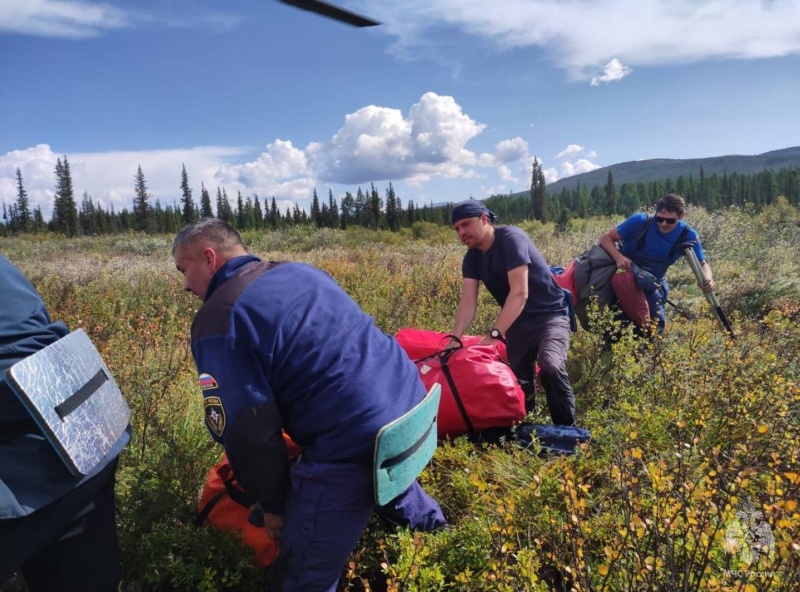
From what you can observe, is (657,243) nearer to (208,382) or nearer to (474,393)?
(474,393)

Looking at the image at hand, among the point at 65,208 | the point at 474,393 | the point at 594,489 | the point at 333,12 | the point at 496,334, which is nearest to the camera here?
the point at 333,12

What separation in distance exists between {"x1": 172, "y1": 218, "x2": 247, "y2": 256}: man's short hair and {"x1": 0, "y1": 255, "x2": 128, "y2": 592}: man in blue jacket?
580 millimetres

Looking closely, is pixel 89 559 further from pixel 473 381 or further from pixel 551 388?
pixel 551 388

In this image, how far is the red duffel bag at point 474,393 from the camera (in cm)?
313

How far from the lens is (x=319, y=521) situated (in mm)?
1934

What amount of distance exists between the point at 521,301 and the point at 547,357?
430 mm

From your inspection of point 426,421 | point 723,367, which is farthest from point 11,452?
point 723,367

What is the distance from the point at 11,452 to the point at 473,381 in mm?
2303

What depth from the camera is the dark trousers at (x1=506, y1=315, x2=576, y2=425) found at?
344cm

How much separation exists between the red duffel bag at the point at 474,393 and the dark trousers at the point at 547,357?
359 mm

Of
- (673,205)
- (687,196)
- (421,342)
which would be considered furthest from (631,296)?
(687,196)

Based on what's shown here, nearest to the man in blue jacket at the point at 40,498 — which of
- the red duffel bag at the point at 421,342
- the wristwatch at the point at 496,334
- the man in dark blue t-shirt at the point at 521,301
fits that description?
the red duffel bag at the point at 421,342

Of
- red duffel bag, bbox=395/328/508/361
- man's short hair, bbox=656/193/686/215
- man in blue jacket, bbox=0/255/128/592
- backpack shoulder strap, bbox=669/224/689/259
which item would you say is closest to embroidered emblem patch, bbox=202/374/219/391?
man in blue jacket, bbox=0/255/128/592

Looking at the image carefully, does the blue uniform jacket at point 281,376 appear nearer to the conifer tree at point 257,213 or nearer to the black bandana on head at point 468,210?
the black bandana on head at point 468,210
